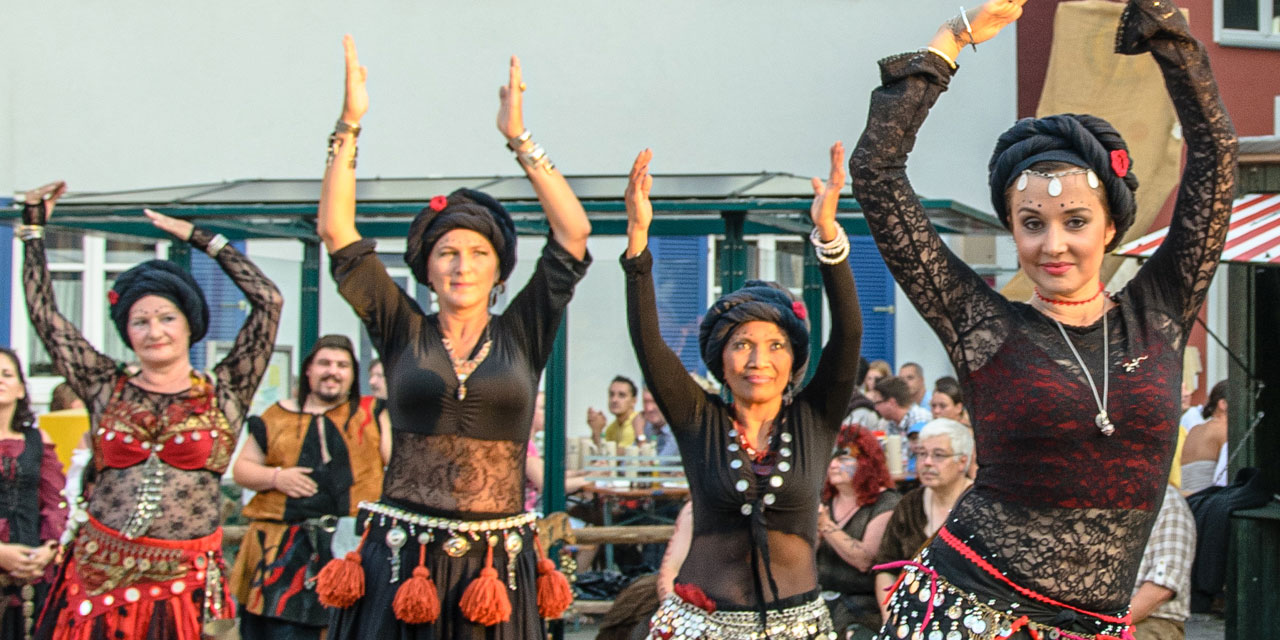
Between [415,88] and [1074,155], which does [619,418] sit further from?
[1074,155]

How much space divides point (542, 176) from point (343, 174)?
1.96 feet

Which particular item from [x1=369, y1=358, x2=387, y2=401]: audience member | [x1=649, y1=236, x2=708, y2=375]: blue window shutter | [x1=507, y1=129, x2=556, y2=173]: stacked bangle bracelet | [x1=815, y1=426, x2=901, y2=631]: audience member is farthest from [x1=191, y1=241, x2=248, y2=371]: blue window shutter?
[x1=507, y1=129, x2=556, y2=173]: stacked bangle bracelet

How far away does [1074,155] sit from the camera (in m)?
3.03

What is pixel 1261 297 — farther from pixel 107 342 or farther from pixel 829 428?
pixel 107 342

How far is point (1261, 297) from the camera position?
6.90 metres

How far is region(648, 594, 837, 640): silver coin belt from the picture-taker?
3938 millimetres

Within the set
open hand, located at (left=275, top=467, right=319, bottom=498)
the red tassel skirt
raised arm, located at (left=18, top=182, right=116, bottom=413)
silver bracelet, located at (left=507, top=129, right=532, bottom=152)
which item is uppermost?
silver bracelet, located at (left=507, top=129, right=532, bottom=152)

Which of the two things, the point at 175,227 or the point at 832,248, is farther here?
the point at 175,227

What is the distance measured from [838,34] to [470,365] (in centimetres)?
1098

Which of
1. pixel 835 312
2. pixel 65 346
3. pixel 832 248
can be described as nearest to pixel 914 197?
pixel 832 248

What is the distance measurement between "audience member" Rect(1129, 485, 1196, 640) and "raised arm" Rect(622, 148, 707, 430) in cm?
274

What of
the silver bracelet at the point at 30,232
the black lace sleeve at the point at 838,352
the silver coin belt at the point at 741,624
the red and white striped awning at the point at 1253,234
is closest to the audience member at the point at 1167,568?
the red and white striped awning at the point at 1253,234

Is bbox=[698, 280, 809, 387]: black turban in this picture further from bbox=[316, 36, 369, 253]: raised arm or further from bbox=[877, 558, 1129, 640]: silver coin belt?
bbox=[877, 558, 1129, 640]: silver coin belt

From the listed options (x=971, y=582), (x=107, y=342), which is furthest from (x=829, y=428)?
(x=107, y=342)
